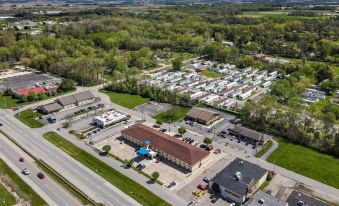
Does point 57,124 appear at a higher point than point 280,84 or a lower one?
lower

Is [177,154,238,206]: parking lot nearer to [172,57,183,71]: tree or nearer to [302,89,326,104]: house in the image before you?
[302,89,326,104]: house

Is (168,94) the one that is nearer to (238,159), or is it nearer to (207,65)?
(238,159)

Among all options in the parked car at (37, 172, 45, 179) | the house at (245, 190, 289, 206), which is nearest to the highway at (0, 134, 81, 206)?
the parked car at (37, 172, 45, 179)

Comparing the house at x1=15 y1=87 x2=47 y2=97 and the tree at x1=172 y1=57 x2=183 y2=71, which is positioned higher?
the tree at x1=172 y1=57 x2=183 y2=71

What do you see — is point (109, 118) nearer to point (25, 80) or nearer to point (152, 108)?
point (152, 108)

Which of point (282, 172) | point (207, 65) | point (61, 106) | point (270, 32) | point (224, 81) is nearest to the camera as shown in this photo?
point (282, 172)

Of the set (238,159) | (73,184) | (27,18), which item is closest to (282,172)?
(238,159)

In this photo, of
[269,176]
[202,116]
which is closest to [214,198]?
[269,176]
